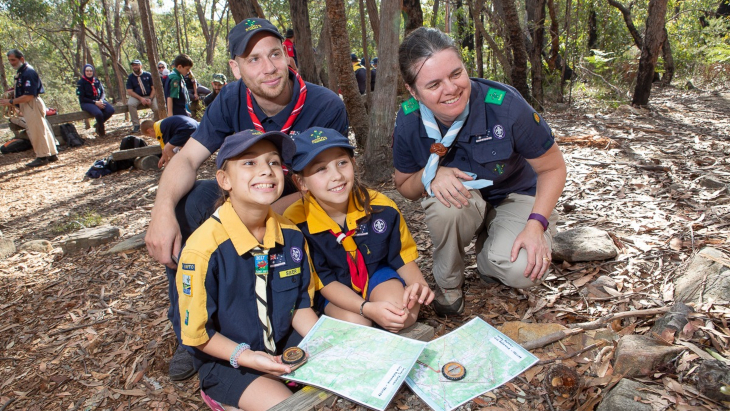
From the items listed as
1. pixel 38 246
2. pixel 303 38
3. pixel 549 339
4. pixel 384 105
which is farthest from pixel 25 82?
pixel 549 339

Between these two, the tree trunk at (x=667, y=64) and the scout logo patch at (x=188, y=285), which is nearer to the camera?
the scout logo patch at (x=188, y=285)

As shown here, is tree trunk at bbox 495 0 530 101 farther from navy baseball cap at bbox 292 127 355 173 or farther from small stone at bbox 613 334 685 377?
small stone at bbox 613 334 685 377

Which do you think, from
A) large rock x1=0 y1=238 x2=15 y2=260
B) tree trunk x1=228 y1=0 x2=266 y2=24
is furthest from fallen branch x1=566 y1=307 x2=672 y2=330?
tree trunk x1=228 y1=0 x2=266 y2=24

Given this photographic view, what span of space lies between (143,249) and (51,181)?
541cm

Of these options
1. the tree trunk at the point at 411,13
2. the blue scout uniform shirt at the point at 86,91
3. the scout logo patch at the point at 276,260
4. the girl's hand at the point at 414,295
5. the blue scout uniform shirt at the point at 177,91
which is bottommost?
the girl's hand at the point at 414,295

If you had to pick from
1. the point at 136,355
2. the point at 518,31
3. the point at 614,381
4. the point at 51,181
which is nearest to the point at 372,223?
the point at 614,381

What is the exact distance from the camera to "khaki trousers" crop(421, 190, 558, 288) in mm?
2621

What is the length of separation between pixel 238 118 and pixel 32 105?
887cm

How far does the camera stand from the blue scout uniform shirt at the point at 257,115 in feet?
9.65

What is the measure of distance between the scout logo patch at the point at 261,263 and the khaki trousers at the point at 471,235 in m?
1.02

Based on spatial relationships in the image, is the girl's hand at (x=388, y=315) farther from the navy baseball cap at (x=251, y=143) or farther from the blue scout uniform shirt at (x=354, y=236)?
the navy baseball cap at (x=251, y=143)

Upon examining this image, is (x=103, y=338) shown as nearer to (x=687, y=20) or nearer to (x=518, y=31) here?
(x=518, y=31)

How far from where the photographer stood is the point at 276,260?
234 centimetres

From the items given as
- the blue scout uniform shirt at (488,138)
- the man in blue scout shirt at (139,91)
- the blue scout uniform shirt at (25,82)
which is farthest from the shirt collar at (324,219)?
the man in blue scout shirt at (139,91)
